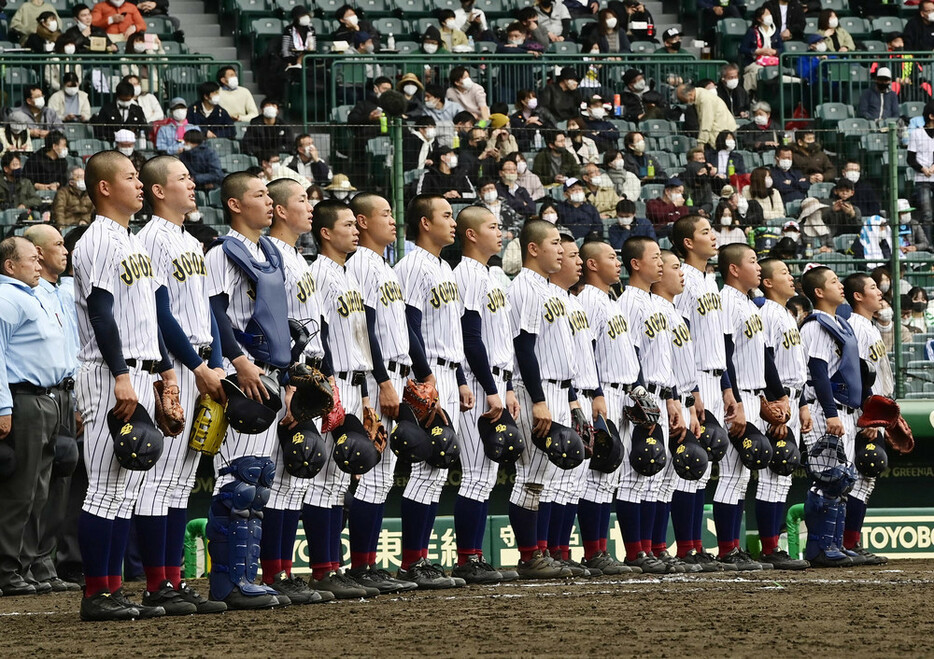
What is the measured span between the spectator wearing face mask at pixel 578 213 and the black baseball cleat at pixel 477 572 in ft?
14.9

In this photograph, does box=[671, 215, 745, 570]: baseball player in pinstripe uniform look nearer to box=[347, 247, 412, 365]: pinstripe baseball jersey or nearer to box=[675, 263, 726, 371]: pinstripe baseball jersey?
box=[675, 263, 726, 371]: pinstripe baseball jersey

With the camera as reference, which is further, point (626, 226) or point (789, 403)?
point (626, 226)

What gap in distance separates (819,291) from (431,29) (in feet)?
24.7

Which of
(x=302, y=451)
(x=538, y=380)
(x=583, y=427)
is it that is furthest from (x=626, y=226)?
(x=302, y=451)

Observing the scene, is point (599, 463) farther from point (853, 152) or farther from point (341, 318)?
point (853, 152)

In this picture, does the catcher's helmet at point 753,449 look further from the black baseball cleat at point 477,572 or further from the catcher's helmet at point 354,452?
the catcher's helmet at point 354,452

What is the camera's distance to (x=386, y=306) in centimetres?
820

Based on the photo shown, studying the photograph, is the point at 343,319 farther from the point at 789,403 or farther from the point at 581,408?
the point at 789,403

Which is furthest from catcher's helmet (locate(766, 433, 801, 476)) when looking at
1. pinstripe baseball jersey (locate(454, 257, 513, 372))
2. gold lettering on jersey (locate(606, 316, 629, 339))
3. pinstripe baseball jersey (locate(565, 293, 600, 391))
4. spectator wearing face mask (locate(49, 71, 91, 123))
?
spectator wearing face mask (locate(49, 71, 91, 123))

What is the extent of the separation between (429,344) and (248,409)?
213cm

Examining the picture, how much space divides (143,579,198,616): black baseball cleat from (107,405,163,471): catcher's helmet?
65 centimetres

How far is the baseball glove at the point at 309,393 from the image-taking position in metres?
7.08

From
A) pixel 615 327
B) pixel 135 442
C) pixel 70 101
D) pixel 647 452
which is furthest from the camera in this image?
pixel 70 101

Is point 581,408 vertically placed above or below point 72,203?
below
